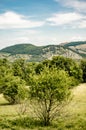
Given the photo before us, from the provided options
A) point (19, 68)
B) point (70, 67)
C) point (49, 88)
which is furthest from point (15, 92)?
point (19, 68)

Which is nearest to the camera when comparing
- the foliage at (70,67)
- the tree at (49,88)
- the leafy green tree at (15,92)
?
the tree at (49,88)

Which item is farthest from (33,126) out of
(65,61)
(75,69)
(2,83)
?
(65,61)

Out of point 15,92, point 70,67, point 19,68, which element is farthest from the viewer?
point 19,68

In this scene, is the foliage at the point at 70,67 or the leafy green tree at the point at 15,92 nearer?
the leafy green tree at the point at 15,92

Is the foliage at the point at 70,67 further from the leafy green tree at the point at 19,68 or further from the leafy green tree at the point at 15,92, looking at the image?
the leafy green tree at the point at 15,92

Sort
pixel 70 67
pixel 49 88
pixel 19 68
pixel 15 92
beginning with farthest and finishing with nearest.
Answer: pixel 19 68 < pixel 70 67 < pixel 15 92 < pixel 49 88

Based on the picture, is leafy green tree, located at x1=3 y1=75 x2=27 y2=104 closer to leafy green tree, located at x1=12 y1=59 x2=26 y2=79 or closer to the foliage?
the foliage

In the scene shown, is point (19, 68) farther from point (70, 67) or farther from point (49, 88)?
point (49, 88)

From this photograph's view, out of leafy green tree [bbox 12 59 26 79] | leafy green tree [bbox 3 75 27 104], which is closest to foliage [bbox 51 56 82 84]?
leafy green tree [bbox 12 59 26 79]

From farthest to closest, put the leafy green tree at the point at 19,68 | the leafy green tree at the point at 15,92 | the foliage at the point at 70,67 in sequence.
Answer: the leafy green tree at the point at 19,68 < the foliage at the point at 70,67 < the leafy green tree at the point at 15,92

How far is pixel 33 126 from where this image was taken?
107 feet

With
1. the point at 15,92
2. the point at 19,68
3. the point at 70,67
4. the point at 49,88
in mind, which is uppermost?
the point at 49,88

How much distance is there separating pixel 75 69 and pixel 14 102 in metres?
52.9

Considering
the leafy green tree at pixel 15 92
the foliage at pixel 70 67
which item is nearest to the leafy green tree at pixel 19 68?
the foliage at pixel 70 67
